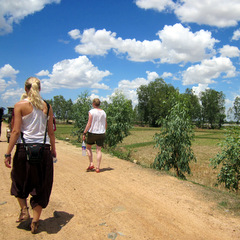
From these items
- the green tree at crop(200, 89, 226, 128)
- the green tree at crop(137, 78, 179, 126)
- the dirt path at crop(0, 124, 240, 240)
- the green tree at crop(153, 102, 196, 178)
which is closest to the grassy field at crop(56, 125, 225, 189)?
the green tree at crop(153, 102, 196, 178)

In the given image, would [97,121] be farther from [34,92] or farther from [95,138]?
[34,92]

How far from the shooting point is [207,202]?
4.36m

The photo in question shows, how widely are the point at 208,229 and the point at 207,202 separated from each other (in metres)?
1.08

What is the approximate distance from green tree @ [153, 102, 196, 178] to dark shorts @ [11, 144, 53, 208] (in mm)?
5244

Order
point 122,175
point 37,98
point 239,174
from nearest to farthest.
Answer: point 37,98 → point 122,175 → point 239,174

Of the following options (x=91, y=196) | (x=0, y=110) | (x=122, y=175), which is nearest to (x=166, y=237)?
(x=91, y=196)

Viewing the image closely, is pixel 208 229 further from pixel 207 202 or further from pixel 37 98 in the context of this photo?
pixel 37 98

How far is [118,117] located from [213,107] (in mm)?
88251

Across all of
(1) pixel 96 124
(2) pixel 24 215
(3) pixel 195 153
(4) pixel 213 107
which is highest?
(4) pixel 213 107

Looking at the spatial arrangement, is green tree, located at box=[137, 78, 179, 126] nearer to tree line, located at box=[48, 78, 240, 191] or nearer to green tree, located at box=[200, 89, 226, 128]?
green tree, located at box=[200, 89, 226, 128]

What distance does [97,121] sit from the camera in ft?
20.0

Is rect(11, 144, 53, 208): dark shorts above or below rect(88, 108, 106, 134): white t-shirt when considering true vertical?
below

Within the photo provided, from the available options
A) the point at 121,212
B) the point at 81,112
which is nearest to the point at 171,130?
the point at 121,212

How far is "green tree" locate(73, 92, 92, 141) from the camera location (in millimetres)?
15180
